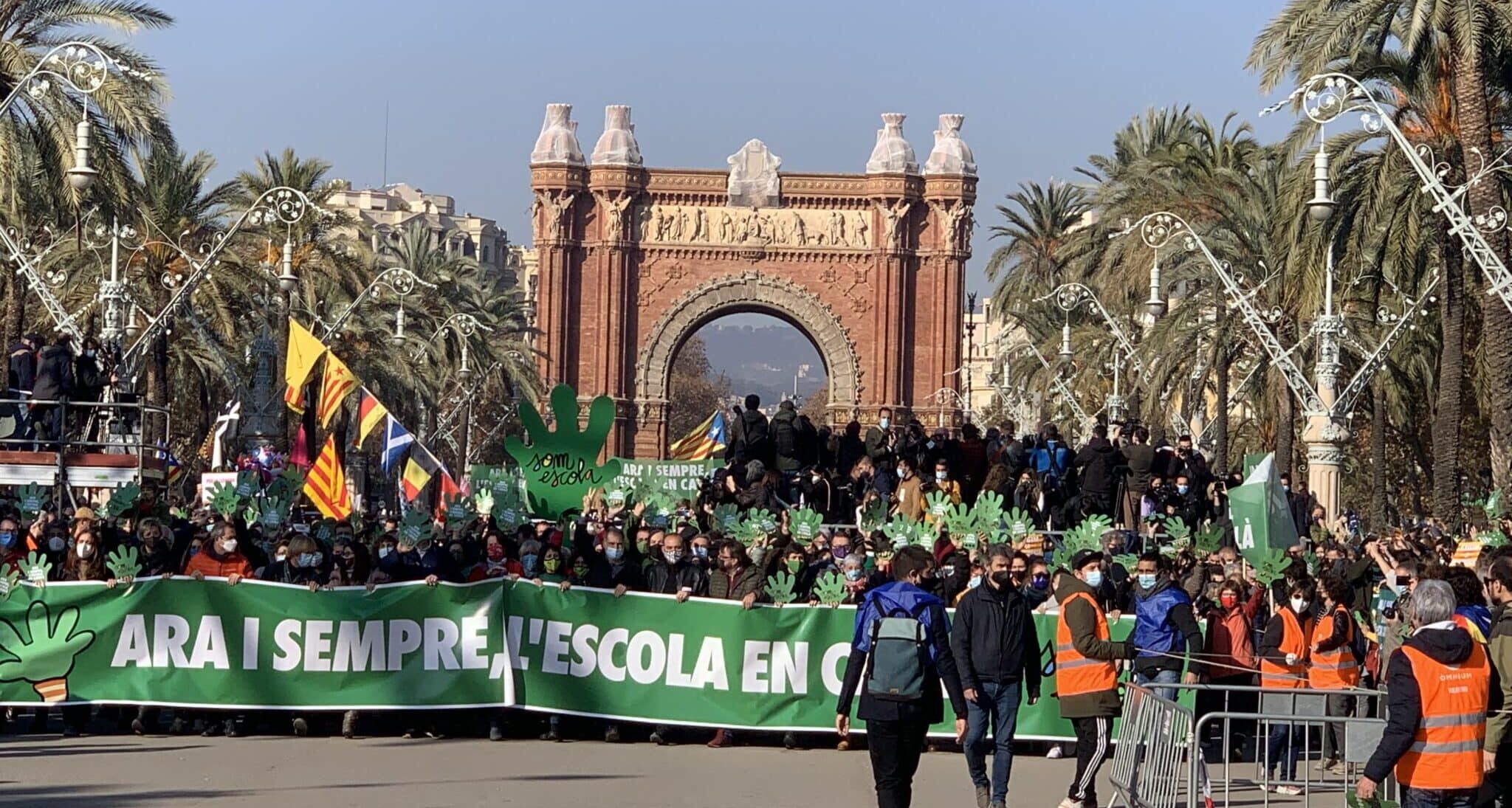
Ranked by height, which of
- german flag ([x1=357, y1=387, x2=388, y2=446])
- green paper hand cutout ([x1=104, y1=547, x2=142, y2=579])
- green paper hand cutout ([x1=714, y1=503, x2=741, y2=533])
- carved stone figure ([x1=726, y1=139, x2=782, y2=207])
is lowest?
green paper hand cutout ([x1=104, y1=547, x2=142, y2=579])

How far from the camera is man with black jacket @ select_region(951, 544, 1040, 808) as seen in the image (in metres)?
11.9

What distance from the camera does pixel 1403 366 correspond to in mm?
41062

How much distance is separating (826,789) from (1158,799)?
10.0 feet

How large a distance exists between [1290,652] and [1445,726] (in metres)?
4.92

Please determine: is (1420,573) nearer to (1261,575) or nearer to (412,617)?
(1261,575)

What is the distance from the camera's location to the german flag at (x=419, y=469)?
2477 cm

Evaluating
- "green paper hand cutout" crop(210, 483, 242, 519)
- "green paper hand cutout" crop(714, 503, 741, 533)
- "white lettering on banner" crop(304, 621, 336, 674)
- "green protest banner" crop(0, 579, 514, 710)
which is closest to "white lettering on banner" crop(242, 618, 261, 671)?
"green protest banner" crop(0, 579, 514, 710)

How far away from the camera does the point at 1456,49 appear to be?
2503 cm

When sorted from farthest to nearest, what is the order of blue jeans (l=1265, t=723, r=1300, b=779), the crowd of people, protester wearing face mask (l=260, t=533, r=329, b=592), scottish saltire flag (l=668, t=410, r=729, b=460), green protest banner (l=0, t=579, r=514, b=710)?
scottish saltire flag (l=668, t=410, r=729, b=460)
protester wearing face mask (l=260, t=533, r=329, b=592)
green protest banner (l=0, t=579, r=514, b=710)
blue jeans (l=1265, t=723, r=1300, b=779)
the crowd of people

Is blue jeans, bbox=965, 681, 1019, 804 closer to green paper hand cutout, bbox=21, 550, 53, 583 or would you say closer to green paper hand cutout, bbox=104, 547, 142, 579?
green paper hand cutout, bbox=104, 547, 142, 579

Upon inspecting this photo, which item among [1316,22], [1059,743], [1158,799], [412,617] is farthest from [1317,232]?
[1158,799]

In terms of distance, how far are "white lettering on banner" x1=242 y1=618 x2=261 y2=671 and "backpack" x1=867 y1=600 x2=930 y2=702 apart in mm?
5817

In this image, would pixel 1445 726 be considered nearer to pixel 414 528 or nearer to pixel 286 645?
pixel 286 645

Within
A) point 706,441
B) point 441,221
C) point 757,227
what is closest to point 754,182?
point 757,227
